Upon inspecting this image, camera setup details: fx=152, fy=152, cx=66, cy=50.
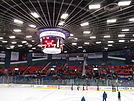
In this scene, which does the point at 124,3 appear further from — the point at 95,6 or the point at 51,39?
the point at 51,39

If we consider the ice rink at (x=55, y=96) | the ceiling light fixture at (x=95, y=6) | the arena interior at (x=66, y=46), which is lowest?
the ice rink at (x=55, y=96)

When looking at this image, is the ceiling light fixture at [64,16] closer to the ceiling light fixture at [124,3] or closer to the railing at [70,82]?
the ceiling light fixture at [124,3]

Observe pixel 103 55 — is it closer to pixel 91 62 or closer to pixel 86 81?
pixel 91 62

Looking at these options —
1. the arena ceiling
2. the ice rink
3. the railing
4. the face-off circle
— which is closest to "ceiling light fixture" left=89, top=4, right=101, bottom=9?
the arena ceiling

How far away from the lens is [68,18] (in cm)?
1191

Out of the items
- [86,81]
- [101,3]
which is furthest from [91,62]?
[101,3]

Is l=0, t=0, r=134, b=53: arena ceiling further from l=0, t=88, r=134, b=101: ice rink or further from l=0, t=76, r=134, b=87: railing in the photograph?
l=0, t=76, r=134, b=87: railing

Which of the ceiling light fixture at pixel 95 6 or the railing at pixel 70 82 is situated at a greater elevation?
the ceiling light fixture at pixel 95 6

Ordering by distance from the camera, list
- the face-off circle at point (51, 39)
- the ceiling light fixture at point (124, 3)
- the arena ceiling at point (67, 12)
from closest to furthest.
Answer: the ceiling light fixture at point (124, 3)
the arena ceiling at point (67, 12)
the face-off circle at point (51, 39)

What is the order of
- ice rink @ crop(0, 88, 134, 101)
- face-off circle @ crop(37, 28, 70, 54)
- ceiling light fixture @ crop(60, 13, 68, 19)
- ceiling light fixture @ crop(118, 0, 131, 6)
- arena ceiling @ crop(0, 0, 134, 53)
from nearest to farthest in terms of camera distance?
ceiling light fixture @ crop(118, 0, 131, 6), arena ceiling @ crop(0, 0, 134, 53), ceiling light fixture @ crop(60, 13, 68, 19), ice rink @ crop(0, 88, 134, 101), face-off circle @ crop(37, 28, 70, 54)

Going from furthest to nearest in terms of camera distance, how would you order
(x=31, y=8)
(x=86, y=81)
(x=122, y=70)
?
1. (x=122, y=70)
2. (x=86, y=81)
3. (x=31, y=8)

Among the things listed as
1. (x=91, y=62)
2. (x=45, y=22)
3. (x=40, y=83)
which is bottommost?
(x=40, y=83)

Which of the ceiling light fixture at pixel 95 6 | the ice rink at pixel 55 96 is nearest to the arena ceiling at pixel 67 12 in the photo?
the ceiling light fixture at pixel 95 6

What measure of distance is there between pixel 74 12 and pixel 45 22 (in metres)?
3.13
